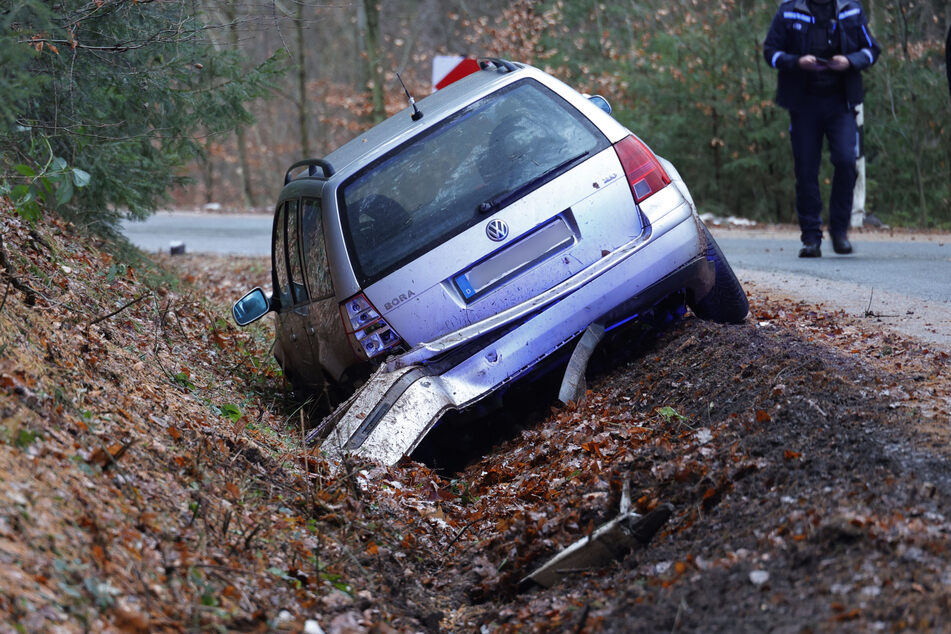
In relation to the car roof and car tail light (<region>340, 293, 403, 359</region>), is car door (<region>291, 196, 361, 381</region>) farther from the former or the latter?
the car roof

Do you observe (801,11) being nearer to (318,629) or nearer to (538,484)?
(538,484)

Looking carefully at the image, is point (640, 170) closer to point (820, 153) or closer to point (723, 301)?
point (723, 301)

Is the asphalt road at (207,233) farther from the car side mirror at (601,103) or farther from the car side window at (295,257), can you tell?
the car side mirror at (601,103)

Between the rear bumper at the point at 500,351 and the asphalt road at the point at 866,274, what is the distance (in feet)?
6.35

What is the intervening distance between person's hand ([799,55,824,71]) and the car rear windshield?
4670mm

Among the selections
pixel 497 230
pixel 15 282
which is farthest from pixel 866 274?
pixel 15 282

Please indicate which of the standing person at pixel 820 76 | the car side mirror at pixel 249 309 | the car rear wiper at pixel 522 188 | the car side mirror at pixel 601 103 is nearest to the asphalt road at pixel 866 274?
→ the standing person at pixel 820 76

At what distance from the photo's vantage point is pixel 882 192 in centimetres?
1984

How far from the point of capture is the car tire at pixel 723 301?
665 centimetres

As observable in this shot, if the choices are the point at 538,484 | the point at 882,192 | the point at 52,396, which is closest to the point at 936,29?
the point at 882,192

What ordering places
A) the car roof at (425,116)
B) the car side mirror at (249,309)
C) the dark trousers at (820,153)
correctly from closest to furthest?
the car roof at (425,116), the car side mirror at (249,309), the dark trousers at (820,153)

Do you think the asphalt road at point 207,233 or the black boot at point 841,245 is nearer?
the black boot at point 841,245

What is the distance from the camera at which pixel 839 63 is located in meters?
9.89

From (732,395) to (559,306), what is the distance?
3.72 ft
